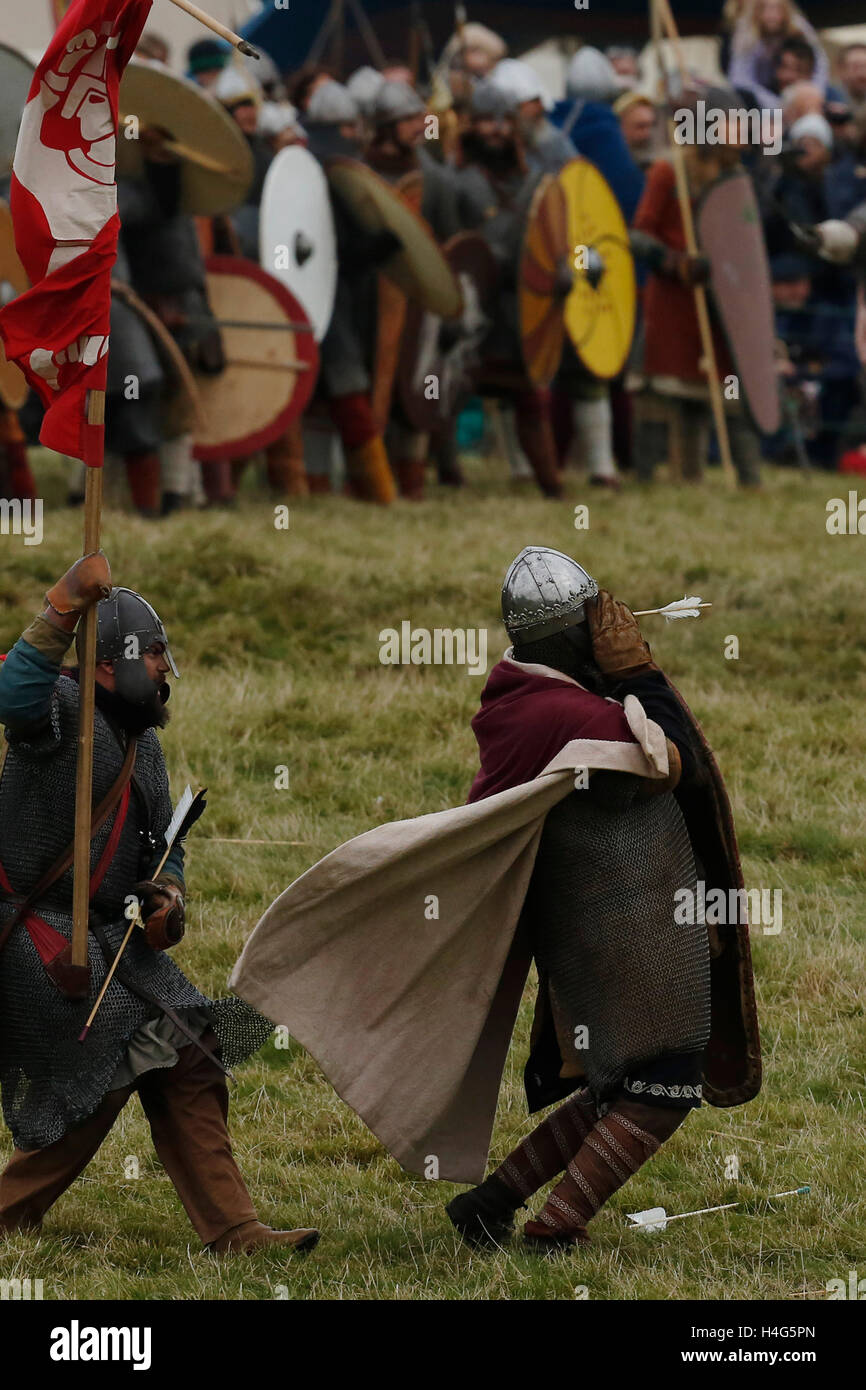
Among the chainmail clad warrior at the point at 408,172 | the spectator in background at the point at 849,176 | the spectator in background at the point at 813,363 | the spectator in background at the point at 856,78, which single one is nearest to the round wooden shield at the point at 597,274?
the chainmail clad warrior at the point at 408,172

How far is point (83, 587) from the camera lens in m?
4.36

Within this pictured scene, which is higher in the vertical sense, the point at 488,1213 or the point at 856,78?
the point at 856,78

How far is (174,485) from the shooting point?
1032 centimetres

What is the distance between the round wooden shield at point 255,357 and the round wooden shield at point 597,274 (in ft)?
6.07

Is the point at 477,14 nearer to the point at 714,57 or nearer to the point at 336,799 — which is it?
the point at 714,57

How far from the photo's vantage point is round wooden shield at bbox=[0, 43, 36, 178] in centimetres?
928

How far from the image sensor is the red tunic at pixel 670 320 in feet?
41.9

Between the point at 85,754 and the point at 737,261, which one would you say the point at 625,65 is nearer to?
the point at 737,261

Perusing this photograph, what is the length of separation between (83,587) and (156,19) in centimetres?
1549

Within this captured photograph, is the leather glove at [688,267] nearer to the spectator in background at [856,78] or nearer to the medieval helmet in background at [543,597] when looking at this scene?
the spectator in background at [856,78]

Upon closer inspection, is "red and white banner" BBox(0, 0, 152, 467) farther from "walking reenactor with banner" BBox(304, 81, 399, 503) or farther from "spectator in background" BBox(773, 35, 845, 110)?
"spectator in background" BBox(773, 35, 845, 110)

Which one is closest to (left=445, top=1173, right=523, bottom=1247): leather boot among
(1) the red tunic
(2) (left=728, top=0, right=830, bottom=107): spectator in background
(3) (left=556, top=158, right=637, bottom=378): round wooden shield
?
(3) (left=556, top=158, right=637, bottom=378): round wooden shield

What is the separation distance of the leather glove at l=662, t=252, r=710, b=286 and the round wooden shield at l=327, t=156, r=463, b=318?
5.77 ft

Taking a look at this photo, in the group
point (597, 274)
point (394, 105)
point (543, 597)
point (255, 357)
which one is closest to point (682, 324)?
point (597, 274)
